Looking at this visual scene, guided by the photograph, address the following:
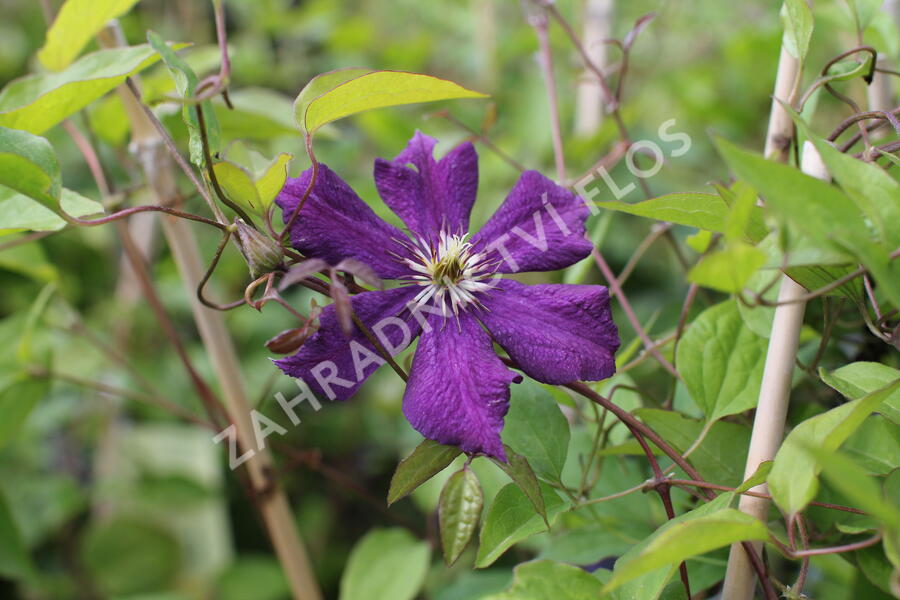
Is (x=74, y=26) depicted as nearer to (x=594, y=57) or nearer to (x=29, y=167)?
(x=29, y=167)

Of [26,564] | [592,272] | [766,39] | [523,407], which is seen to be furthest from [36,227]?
[766,39]

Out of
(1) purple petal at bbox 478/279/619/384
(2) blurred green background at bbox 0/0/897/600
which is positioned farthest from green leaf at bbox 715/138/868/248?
(2) blurred green background at bbox 0/0/897/600

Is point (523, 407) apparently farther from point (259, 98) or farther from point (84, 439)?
point (84, 439)

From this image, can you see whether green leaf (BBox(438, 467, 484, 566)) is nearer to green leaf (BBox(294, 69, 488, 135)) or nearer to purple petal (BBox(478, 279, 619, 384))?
purple petal (BBox(478, 279, 619, 384))

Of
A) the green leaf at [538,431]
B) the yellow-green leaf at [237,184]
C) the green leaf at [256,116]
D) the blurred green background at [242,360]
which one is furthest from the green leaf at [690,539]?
the green leaf at [256,116]

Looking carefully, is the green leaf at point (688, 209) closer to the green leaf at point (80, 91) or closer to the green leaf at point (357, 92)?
the green leaf at point (357, 92)
